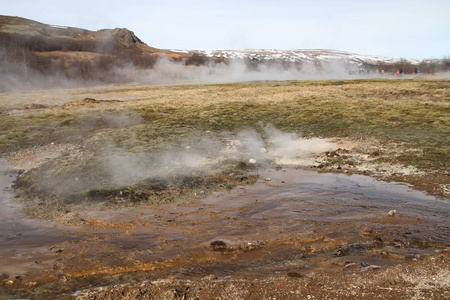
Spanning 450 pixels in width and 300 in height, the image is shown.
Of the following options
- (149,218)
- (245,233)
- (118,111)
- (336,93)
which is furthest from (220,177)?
(336,93)

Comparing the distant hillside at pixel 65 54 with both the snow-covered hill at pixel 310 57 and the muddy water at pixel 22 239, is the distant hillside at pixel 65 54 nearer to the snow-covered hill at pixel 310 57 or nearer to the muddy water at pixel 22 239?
the snow-covered hill at pixel 310 57

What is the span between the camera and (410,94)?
69.9ft

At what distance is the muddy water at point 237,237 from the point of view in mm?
4211

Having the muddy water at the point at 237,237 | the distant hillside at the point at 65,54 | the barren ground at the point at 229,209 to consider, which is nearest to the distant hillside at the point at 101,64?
the distant hillside at the point at 65,54

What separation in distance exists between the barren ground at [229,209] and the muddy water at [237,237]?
0.09 ft

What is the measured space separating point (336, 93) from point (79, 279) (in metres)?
22.0

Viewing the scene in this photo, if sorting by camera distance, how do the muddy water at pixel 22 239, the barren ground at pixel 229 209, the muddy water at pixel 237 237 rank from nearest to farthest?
the barren ground at pixel 229 209 < the muddy water at pixel 237 237 < the muddy water at pixel 22 239

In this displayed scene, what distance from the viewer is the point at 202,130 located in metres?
13.6

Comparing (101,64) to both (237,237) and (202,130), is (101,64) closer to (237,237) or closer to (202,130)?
(202,130)

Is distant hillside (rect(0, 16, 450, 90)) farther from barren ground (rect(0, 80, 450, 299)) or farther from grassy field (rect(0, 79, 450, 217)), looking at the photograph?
barren ground (rect(0, 80, 450, 299))

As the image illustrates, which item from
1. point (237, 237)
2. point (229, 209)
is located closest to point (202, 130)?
point (229, 209)

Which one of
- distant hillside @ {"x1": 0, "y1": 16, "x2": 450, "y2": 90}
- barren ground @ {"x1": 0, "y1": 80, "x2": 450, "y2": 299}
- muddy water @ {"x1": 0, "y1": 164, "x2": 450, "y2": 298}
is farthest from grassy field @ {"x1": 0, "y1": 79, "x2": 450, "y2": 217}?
distant hillside @ {"x1": 0, "y1": 16, "x2": 450, "y2": 90}

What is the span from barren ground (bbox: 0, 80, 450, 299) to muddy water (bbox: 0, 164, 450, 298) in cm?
3

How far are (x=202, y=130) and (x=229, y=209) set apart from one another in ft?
24.5
